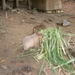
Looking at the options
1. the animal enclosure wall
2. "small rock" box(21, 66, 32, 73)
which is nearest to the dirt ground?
"small rock" box(21, 66, 32, 73)

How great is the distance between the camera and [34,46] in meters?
3.12

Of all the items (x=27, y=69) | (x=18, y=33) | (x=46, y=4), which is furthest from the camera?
(x=46, y=4)

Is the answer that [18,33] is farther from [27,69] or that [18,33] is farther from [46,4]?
[46,4]

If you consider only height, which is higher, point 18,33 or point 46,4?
point 46,4

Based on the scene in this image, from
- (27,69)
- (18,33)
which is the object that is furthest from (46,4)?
(27,69)

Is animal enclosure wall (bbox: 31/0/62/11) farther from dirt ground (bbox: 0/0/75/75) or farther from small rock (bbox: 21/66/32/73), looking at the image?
small rock (bbox: 21/66/32/73)

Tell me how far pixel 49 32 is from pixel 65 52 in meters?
0.41

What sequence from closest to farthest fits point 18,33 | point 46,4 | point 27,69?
point 27,69 < point 18,33 < point 46,4

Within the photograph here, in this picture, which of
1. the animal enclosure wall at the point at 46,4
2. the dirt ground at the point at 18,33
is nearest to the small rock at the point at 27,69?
the dirt ground at the point at 18,33

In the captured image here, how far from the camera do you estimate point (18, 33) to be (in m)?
3.88

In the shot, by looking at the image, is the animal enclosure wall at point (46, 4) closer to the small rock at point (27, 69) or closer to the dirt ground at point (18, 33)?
the dirt ground at point (18, 33)

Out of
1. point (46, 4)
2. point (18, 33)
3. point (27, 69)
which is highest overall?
point (46, 4)

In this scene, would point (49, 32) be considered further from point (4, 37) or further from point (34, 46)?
point (4, 37)

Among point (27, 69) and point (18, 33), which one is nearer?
point (27, 69)
